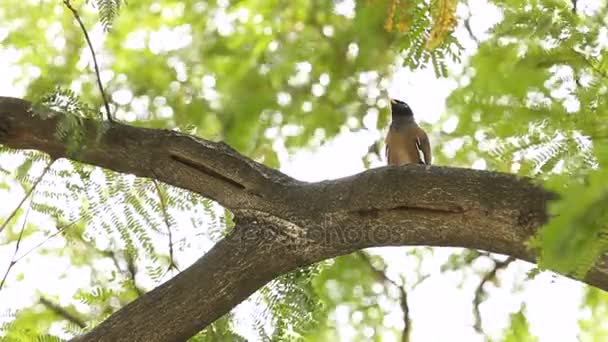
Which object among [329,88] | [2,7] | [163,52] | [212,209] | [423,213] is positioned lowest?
[423,213]

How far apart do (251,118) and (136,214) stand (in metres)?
1.15

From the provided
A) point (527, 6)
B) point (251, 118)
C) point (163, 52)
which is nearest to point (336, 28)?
point (251, 118)

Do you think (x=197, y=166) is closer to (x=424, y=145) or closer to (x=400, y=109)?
(x=424, y=145)

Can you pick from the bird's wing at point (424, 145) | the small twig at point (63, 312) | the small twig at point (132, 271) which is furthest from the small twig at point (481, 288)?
the small twig at point (63, 312)

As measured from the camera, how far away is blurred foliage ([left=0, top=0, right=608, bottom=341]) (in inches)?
83.7

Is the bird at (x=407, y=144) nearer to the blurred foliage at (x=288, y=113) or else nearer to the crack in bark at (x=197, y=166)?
the blurred foliage at (x=288, y=113)

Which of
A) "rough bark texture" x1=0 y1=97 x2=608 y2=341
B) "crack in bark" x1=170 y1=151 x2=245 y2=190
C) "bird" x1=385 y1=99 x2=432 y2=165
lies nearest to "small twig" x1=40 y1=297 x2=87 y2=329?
"rough bark texture" x1=0 y1=97 x2=608 y2=341

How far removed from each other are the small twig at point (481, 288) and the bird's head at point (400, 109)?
1050 millimetres

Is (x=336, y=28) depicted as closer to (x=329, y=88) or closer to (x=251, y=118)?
(x=329, y=88)

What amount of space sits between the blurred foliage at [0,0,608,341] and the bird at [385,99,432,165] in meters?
0.17

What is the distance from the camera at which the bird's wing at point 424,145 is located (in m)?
4.57

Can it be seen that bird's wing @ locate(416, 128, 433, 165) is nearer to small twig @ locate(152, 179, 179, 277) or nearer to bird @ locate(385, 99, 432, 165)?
bird @ locate(385, 99, 432, 165)

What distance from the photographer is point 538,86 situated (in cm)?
241

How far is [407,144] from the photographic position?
4555 millimetres
